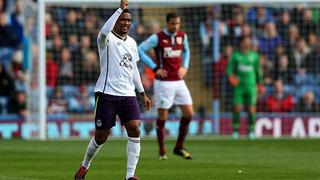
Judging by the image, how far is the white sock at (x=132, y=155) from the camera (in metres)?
11.5

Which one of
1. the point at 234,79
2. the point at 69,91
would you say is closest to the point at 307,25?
the point at 234,79

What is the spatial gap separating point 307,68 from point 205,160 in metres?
13.6

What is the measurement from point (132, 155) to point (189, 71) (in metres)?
16.8

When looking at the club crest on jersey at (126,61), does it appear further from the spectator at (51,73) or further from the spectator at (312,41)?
the spectator at (312,41)

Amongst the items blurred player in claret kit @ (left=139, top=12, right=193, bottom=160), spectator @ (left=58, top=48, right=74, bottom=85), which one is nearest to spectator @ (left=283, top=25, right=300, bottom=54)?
spectator @ (left=58, top=48, right=74, bottom=85)

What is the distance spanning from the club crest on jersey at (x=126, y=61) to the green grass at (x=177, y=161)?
164cm

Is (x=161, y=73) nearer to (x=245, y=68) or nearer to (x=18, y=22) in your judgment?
(x=245, y=68)

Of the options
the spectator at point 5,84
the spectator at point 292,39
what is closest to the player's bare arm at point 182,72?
the spectator at point 5,84

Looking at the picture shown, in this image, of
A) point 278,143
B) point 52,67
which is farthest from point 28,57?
point 278,143

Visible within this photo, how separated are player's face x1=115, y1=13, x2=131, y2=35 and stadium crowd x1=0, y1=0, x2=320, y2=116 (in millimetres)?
13722

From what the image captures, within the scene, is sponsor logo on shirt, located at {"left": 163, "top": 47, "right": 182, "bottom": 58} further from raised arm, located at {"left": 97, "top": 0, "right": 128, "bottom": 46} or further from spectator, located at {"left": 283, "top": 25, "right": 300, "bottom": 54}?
spectator, located at {"left": 283, "top": 25, "right": 300, "bottom": 54}

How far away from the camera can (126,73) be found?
38.7 feet

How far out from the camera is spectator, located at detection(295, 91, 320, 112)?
91.3ft

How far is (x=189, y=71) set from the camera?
28297 mm
